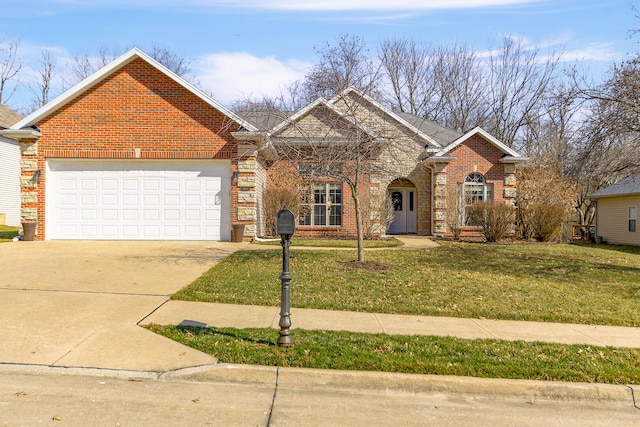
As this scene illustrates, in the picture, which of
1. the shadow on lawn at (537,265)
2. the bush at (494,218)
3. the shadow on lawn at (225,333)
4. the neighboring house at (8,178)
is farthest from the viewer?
the neighboring house at (8,178)

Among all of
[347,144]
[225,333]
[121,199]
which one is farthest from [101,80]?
[225,333]

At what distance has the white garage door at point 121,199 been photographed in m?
14.8

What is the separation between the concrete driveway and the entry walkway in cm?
66

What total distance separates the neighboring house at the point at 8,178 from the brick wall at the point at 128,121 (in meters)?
14.1

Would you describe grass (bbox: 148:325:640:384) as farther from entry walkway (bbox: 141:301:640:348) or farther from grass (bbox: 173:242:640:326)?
grass (bbox: 173:242:640:326)

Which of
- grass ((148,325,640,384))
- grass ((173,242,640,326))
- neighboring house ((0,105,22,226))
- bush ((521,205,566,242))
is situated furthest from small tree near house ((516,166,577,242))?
neighboring house ((0,105,22,226))

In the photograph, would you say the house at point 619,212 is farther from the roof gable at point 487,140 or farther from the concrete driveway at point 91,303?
the concrete driveway at point 91,303

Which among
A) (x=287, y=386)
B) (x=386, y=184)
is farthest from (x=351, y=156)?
(x=386, y=184)

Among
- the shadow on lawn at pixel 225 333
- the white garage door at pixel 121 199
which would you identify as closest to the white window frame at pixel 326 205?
the white garage door at pixel 121 199

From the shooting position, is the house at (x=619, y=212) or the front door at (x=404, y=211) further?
the front door at (x=404, y=211)

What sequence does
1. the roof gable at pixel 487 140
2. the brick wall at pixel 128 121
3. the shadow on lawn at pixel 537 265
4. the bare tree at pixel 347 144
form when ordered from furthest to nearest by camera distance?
the roof gable at pixel 487 140
the brick wall at pixel 128 121
the shadow on lawn at pixel 537 265
the bare tree at pixel 347 144

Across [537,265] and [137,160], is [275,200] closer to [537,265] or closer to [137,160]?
[137,160]

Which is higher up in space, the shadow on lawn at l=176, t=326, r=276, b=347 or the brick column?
the brick column

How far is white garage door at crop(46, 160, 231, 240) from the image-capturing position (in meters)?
14.8
